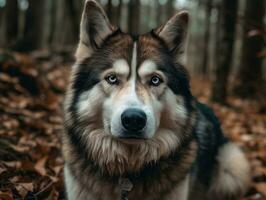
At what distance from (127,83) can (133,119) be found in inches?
18.8

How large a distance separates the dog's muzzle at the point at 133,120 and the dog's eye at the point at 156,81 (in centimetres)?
53

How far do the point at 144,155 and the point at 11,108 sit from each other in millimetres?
3390

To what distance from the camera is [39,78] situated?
28.2 feet

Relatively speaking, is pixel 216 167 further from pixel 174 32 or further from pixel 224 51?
pixel 224 51

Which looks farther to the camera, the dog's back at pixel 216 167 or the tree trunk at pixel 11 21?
the tree trunk at pixel 11 21

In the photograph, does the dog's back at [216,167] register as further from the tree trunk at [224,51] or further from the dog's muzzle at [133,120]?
the tree trunk at [224,51]

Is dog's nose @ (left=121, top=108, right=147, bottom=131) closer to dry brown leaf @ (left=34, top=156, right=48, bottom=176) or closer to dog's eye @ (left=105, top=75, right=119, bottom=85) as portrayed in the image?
dog's eye @ (left=105, top=75, right=119, bottom=85)

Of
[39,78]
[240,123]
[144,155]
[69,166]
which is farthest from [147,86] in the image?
[240,123]

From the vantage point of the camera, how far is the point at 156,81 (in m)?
3.95

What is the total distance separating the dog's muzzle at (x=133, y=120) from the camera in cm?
345

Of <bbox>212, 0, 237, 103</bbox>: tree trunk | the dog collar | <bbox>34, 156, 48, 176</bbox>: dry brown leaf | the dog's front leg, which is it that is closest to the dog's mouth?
the dog collar

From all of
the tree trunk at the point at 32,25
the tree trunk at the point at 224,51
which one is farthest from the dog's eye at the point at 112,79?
the tree trunk at the point at 32,25

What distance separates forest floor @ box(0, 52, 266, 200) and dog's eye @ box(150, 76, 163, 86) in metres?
1.42

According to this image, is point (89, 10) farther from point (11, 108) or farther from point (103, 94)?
point (11, 108)
